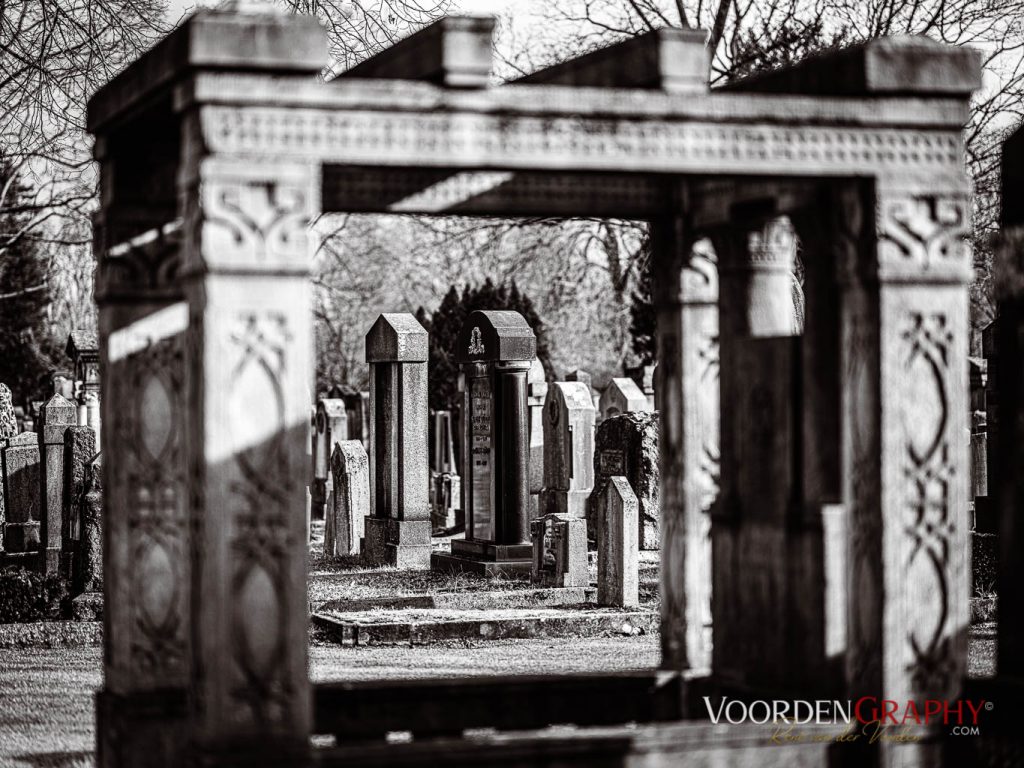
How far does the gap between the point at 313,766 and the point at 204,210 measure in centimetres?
182

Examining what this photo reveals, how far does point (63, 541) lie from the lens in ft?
53.7

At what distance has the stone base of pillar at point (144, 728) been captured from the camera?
6.68 m

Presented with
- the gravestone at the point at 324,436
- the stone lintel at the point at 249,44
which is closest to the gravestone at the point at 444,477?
the gravestone at the point at 324,436

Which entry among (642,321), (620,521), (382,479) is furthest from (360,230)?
(620,521)

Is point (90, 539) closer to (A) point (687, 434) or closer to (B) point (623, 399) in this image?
(A) point (687, 434)

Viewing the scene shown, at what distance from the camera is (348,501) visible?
1988 cm

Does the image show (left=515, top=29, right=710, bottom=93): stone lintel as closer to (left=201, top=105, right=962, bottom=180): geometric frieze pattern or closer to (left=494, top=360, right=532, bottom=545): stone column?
(left=201, top=105, right=962, bottom=180): geometric frieze pattern

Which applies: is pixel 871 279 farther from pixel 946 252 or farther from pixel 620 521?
pixel 620 521

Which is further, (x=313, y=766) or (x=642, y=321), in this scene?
(x=642, y=321)

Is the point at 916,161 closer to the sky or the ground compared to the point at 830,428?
closer to the sky

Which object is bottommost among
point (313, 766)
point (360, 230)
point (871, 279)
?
point (313, 766)

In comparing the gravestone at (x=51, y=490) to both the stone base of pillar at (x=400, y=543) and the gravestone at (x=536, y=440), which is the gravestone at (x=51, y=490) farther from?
the gravestone at (x=536, y=440)

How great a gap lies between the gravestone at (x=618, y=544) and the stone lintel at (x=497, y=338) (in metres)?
3.62

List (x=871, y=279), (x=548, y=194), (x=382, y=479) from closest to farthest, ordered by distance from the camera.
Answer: (x=871, y=279) < (x=548, y=194) < (x=382, y=479)
